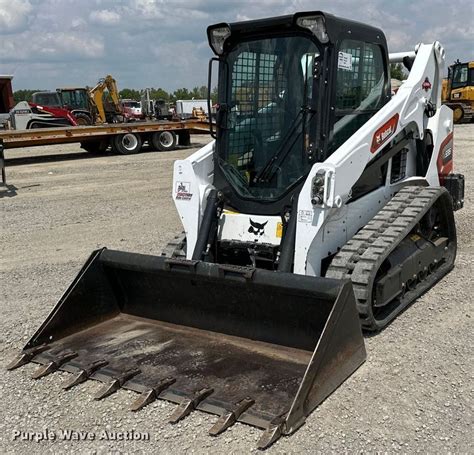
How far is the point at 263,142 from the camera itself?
4.90 m

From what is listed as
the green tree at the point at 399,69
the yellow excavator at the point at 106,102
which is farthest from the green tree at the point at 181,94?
the green tree at the point at 399,69

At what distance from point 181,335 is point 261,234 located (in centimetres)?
98

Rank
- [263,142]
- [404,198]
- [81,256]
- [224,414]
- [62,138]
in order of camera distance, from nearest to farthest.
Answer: [224,414]
[263,142]
[404,198]
[81,256]
[62,138]

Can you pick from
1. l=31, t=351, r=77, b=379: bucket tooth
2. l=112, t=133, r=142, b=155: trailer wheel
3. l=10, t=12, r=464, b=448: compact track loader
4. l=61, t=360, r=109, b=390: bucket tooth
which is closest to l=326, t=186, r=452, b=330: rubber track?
l=10, t=12, r=464, b=448: compact track loader

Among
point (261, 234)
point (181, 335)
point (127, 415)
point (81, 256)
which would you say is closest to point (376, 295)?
point (261, 234)

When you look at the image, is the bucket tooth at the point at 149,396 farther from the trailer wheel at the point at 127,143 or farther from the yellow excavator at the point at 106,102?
the yellow excavator at the point at 106,102

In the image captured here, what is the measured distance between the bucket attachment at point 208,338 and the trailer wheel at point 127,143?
603 inches

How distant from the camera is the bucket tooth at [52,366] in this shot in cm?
393

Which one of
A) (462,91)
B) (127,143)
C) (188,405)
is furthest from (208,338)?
(462,91)

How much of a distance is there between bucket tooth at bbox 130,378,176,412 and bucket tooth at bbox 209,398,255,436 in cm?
49

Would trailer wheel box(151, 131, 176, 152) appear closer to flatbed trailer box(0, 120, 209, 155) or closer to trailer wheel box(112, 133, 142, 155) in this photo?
flatbed trailer box(0, 120, 209, 155)

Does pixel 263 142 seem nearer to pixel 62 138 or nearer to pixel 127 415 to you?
pixel 127 415

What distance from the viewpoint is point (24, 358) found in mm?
4109

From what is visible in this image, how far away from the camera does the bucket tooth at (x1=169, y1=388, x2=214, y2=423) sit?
3346 mm
